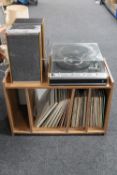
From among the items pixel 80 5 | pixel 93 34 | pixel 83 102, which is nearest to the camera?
pixel 83 102

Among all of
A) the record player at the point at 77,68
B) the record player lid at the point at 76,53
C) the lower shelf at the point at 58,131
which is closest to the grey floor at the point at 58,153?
the lower shelf at the point at 58,131

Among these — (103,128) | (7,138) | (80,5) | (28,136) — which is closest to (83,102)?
(103,128)

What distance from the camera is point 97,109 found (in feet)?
4.97

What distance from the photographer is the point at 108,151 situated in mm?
1511

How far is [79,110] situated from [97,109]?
0.42ft

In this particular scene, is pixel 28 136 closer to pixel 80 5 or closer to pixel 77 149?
pixel 77 149

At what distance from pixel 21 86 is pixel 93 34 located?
244cm

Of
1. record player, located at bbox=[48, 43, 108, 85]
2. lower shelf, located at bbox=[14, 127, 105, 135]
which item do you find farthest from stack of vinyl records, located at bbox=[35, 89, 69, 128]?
record player, located at bbox=[48, 43, 108, 85]

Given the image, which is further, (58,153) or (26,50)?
(58,153)

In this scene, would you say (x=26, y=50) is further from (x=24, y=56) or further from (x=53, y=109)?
(x=53, y=109)

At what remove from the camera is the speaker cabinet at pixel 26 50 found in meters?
1.20

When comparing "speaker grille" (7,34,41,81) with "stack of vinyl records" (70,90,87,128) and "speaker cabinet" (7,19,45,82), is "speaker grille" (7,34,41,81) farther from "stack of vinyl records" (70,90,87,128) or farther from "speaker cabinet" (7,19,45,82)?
"stack of vinyl records" (70,90,87,128)

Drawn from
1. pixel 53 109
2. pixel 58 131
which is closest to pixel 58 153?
pixel 58 131

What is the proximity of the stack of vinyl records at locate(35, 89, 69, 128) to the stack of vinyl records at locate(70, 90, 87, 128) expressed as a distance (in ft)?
0.21
